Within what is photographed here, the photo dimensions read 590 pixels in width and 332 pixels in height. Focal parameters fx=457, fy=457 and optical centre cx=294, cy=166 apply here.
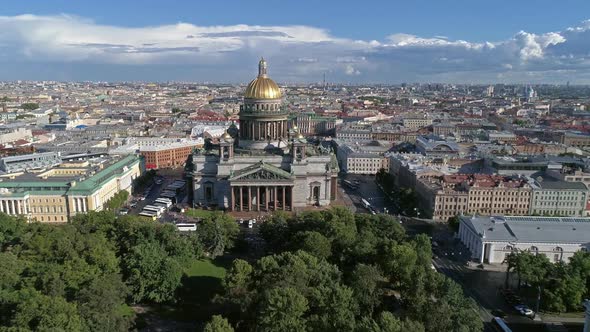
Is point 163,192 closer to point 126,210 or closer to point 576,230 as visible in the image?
point 126,210

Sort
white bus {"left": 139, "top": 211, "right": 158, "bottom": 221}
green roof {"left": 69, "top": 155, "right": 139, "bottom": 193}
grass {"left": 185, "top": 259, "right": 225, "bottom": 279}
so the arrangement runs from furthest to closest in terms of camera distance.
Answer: white bus {"left": 139, "top": 211, "right": 158, "bottom": 221} → green roof {"left": 69, "top": 155, "right": 139, "bottom": 193} → grass {"left": 185, "top": 259, "right": 225, "bottom": 279}

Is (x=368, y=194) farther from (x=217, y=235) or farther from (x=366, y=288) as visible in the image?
(x=366, y=288)

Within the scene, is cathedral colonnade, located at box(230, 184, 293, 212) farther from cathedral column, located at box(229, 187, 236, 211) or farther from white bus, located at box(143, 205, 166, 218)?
white bus, located at box(143, 205, 166, 218)

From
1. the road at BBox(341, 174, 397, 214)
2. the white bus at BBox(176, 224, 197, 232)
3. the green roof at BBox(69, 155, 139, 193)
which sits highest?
the green roof at BBox(69, 155, 139, 193)

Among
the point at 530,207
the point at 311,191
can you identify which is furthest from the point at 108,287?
the point at 530,207

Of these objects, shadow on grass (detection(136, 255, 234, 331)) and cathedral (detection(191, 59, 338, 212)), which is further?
cathedral (detection(191, 59, 338, 212))

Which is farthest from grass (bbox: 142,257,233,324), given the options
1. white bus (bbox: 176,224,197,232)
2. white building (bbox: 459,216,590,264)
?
white building (bbox: 459,216,590,264)

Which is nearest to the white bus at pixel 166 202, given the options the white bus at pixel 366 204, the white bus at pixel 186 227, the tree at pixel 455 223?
the white bus at pixel 186 227
